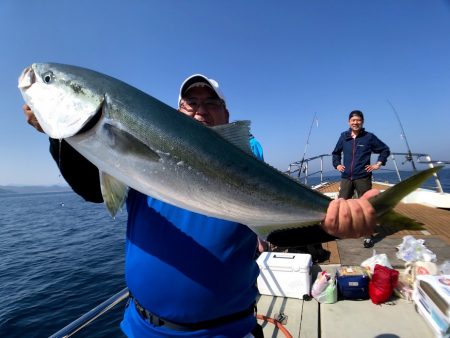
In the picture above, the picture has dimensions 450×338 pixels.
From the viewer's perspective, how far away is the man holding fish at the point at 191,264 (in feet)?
7.04

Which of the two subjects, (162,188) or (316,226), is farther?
(316,226)

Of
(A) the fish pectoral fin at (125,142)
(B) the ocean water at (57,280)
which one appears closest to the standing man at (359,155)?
(A) the fish pectoral fin at (125,142)

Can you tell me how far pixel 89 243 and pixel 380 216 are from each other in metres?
21.4

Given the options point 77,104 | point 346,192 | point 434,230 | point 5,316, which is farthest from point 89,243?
point 77,104

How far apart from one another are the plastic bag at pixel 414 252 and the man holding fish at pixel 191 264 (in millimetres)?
4924

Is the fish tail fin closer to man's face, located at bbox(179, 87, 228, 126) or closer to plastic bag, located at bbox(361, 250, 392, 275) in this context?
man's face, located at bbox(179, 87, 228, 126)

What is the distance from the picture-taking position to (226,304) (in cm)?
221

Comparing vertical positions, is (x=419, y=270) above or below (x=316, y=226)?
below

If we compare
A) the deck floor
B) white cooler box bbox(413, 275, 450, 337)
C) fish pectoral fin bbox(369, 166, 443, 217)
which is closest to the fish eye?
fish pectoral fin bbox(369, 166, 443, 217)

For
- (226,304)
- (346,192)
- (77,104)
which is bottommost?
(226,304)

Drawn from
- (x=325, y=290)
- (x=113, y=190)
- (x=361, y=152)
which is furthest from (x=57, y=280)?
(x=113, y=190)

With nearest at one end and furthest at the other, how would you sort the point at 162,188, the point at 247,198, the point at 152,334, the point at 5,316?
the point at 162,188 → the point at 247,198 → the point at 152,334 → the point at 5,316

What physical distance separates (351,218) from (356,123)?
275 inches

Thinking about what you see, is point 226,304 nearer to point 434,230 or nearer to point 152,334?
point 152,334
